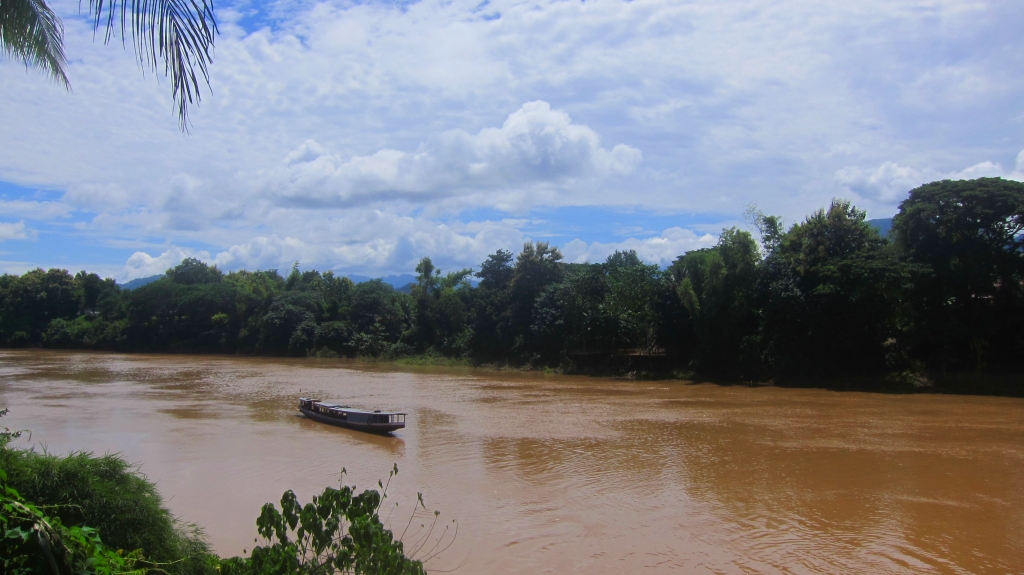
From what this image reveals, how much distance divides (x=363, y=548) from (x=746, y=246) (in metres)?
26.9

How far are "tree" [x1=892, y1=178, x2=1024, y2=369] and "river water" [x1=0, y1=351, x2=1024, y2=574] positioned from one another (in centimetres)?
268

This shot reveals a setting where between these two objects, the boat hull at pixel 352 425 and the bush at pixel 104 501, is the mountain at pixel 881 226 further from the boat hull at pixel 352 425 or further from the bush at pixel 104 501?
the bush at pixel 104 501

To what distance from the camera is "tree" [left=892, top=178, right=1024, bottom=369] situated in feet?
74.4

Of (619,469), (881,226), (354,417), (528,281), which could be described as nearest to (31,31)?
(619,469)

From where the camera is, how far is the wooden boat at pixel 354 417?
1577 centimetres

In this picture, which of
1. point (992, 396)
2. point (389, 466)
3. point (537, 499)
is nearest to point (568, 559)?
point (537, 499)

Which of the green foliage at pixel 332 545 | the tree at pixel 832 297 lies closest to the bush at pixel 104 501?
the green foliage at pixel 332 545

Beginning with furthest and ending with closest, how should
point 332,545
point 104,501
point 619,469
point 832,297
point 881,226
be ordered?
point 881,226, point 832,297, point 619,469, point 332,545, point 104,501

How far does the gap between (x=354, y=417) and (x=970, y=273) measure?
21177mm

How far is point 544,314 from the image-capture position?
3481 centimetres

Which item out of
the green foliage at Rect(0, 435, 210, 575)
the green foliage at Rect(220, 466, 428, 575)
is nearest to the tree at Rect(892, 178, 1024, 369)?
the green foliage at Rect(220, 466, 428, 575)

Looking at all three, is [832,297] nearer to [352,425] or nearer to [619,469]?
[619,469]

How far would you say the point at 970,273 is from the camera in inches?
901

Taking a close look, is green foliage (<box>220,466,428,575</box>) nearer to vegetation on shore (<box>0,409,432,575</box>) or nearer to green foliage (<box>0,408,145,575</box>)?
vegetation on shore (<box>0,409,432,575</box>)
